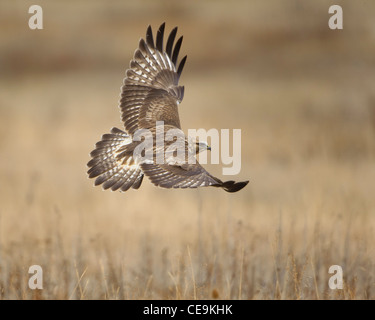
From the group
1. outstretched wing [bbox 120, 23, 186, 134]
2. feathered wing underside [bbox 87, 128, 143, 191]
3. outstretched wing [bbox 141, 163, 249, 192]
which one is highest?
outstretched wing [bbox 120, 23, 186, 134]

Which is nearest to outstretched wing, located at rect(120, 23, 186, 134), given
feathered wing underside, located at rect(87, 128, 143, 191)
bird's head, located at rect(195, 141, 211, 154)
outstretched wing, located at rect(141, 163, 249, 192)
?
feathered wing underside, located at rect(87, 128, 143, 191)

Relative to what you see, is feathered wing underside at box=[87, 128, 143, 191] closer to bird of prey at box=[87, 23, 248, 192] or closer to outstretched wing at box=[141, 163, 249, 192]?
bird of prey at box=[87, 23, 248, 192]

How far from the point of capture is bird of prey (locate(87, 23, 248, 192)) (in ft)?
23.7

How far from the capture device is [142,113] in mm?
7680

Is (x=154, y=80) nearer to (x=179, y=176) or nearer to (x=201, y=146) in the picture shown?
(x=201, y=146)

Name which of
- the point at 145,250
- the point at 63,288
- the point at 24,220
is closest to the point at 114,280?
the point at 63,288

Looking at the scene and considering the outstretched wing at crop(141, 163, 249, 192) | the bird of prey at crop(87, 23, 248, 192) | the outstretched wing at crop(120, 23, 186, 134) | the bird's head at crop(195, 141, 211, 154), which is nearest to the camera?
the outstretched wing at crop(141, 163, 249, 192)

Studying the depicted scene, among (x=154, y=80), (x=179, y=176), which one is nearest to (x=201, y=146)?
(x=179, y=176)

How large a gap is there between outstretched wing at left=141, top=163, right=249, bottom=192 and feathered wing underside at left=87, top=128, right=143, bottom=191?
1.40ft

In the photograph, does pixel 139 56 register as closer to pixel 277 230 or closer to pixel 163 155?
pixel 163 155

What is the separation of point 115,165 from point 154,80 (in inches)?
45.5

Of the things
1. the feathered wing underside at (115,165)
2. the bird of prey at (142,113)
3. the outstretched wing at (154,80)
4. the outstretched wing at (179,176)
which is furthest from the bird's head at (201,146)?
the outstretched wing at (154,80)

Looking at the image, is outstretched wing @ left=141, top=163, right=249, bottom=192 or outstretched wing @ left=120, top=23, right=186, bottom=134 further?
outstretched wing @ left=120, top=23, right=186, bottom=134

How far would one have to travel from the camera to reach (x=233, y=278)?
→ 305 inches
